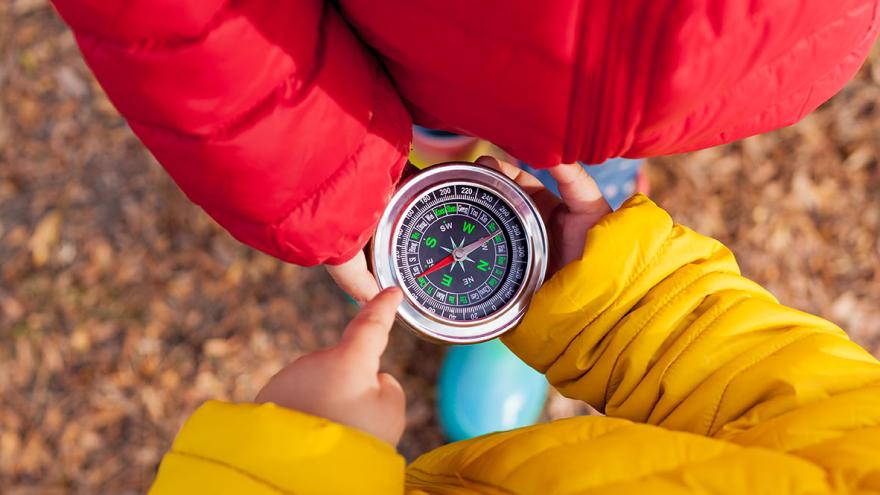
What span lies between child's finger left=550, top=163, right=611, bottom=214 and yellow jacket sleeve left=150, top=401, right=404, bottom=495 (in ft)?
1.72

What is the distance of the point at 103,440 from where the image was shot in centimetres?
169

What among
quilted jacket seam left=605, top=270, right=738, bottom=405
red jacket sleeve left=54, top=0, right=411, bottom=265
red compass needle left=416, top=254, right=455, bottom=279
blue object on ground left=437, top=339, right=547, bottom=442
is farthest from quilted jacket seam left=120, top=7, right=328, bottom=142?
blue object on ground left=437, top=339, right=547, bottom=442

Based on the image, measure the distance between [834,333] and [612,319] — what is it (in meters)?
0.28

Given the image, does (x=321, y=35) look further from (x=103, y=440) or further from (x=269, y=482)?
(x=103, y=440)

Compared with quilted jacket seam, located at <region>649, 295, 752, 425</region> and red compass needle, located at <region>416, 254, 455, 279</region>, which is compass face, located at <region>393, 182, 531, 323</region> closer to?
red compass needle, located at <region>416, 254, 455, 279</region>

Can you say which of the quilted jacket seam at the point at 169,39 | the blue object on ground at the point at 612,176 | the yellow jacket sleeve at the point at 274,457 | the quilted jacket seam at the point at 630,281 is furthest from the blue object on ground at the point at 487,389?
the quilted jacket seam at the point at 169,39

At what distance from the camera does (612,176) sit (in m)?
1.62

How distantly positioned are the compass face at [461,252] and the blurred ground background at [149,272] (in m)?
0.68

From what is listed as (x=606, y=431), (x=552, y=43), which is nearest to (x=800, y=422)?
(x=606, y=431)

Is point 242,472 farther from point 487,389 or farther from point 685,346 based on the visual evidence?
point 487,389

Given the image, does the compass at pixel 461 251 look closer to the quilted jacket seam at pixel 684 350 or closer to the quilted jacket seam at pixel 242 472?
the quilted jacket seam at pixel 684 350

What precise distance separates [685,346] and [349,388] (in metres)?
0.43

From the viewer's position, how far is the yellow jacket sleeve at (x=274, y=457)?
0.73m

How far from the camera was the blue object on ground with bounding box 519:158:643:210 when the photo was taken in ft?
5.08
